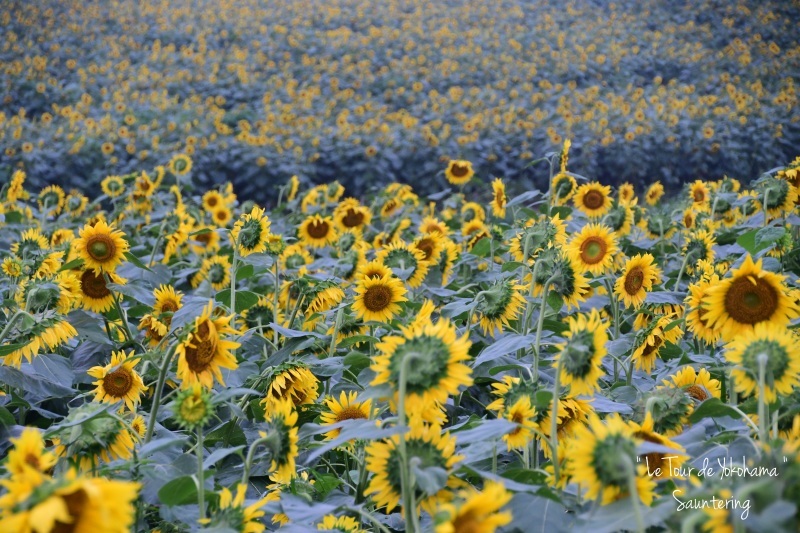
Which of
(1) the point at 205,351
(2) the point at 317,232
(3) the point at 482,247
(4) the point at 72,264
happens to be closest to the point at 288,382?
(1) the point at 205,351

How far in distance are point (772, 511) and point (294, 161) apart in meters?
7.28

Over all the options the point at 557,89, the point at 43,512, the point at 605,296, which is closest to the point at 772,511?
the point at 43,512

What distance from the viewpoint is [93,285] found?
8.10 ft

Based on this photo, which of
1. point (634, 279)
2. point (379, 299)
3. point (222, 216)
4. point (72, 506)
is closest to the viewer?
point (72, 506)

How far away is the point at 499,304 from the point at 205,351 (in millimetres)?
819

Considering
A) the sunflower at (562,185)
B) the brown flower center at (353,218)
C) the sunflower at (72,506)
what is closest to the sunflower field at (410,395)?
the sunflower at (72,506)

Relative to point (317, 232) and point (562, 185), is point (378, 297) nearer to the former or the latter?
point (317, 232)

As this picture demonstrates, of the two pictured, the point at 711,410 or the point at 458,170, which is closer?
the point at 711,410

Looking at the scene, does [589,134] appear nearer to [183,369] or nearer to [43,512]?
[183,369]

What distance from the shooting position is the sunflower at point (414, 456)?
4.16ft

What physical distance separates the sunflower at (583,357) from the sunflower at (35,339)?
1198mm

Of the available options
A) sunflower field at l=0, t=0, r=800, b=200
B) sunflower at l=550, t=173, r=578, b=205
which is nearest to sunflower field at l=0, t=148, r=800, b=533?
sunflower at l=550, t=173, r=578, b=205

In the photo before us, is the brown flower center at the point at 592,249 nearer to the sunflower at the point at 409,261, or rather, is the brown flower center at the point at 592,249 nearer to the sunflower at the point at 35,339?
the sunflower at the point at 409,261

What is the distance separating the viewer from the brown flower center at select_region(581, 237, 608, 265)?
254 centimetres
